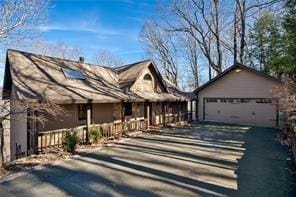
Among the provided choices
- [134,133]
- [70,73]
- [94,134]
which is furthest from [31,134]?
[134,133]

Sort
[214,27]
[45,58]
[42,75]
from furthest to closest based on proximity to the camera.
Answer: [214,27] → [45,58] → [42,75]

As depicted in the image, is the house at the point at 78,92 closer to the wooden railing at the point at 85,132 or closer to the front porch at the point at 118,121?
the front porch at the point at 118,121

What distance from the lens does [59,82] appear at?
45.9ft

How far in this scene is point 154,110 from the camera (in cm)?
2088

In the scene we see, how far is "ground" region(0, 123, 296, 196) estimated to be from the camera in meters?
6.61

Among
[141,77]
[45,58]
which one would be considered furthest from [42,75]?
[141,77]

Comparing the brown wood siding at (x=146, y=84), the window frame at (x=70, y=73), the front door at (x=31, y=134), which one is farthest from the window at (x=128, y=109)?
the front door at (x=31, y=134)

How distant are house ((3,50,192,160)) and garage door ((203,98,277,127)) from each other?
12.7 ft

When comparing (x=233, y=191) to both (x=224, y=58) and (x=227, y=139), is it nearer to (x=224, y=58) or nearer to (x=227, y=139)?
(x=227, y=139)

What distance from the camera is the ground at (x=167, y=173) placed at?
21.7 feet

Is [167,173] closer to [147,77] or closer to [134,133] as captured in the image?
[134,133]

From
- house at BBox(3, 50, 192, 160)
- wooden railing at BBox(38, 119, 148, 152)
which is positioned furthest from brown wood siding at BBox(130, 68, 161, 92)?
wooden railing at BBox(38, 119, 148, 152)

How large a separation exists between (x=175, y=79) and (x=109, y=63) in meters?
15.7

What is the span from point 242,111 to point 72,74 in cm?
1421
